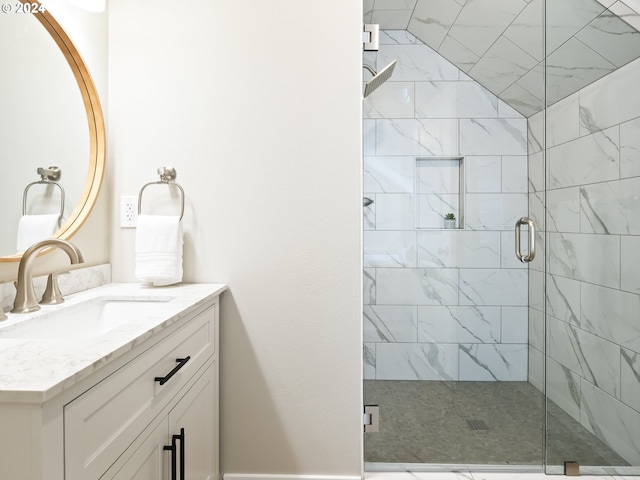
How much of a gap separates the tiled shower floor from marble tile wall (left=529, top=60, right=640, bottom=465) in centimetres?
10

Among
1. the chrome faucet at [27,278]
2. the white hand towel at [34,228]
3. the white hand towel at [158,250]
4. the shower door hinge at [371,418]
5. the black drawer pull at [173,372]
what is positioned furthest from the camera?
the shower door hinge at [371,418]

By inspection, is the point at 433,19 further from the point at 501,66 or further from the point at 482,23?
the point at 501,66

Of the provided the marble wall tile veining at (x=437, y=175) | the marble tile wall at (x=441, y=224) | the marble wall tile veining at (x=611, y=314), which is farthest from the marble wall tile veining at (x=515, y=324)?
the marble wall tile veining at (x=437, y=175)

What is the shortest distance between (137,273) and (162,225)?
0.20 metres

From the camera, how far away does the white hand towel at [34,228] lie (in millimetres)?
1131

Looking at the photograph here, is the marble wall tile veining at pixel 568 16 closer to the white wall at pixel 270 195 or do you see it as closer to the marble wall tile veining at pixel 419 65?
the marble wall tile veining at pixel 419 65

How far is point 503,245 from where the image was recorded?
5.83ft

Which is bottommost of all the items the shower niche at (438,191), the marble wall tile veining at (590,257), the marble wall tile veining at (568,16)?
the marble wall tile veining at (590,257)

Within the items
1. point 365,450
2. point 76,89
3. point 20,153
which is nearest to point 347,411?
point 365,450

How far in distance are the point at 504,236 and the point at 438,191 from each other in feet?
1.18

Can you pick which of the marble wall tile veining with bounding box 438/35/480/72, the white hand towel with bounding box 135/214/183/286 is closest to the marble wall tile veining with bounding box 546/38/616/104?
the marble wall tile veining with bounding box 438/35/480/72

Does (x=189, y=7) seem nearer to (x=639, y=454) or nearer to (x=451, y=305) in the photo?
(x=451, y=305)

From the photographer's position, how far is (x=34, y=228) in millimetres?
1178

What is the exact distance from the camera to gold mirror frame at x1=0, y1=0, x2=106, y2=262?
130cm
